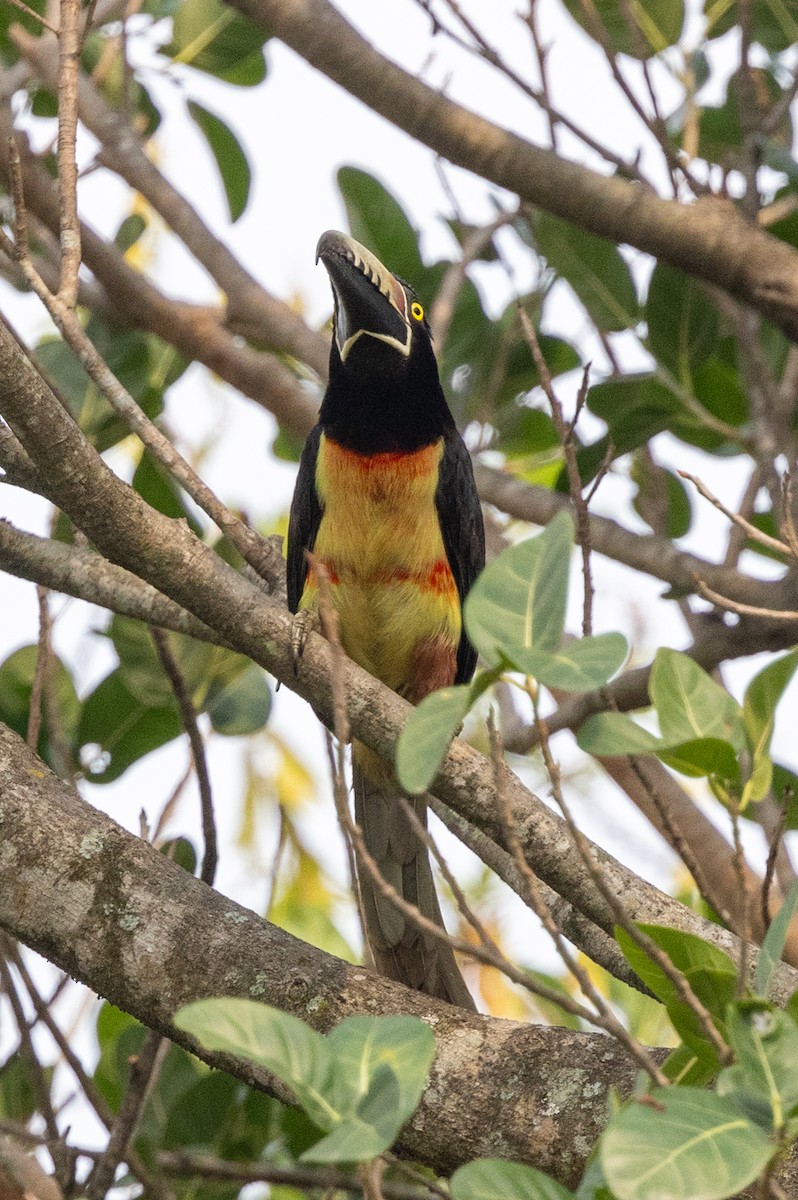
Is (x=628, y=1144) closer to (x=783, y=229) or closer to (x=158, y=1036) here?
(x=158, y=1036)

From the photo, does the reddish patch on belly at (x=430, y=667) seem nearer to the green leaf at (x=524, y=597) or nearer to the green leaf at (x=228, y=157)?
the green leaf at (x=228, y=157)

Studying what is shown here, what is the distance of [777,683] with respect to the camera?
1943mm

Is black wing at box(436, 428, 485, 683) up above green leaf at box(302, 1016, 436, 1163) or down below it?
above

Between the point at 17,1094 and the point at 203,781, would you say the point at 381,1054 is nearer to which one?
the point at 203,781

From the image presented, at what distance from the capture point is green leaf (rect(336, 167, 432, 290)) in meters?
5.00

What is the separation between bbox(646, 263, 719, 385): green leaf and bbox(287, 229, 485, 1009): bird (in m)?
0.74

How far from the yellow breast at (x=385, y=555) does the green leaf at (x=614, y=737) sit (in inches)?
102

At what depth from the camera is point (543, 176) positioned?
12.0 ft

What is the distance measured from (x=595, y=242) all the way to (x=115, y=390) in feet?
6.52

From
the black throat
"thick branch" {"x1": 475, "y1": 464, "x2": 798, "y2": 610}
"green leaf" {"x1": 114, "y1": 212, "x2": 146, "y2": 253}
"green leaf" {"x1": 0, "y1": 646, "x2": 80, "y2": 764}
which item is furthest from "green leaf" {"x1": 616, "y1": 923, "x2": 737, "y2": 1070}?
"green leaf" {"x1": 114, "y1": 212, "x2": 146, "y2": 253}

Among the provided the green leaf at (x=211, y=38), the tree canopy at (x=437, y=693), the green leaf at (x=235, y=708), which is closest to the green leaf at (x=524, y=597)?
the tree canopy at (x=437, y=693)

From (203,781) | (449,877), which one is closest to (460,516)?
(203,781)

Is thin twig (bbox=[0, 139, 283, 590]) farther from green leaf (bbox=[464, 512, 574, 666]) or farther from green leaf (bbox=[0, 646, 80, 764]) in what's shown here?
green leaf (bbox=[464, 512, 574, 666])

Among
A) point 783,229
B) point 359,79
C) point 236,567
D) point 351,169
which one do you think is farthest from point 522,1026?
point 351,169
